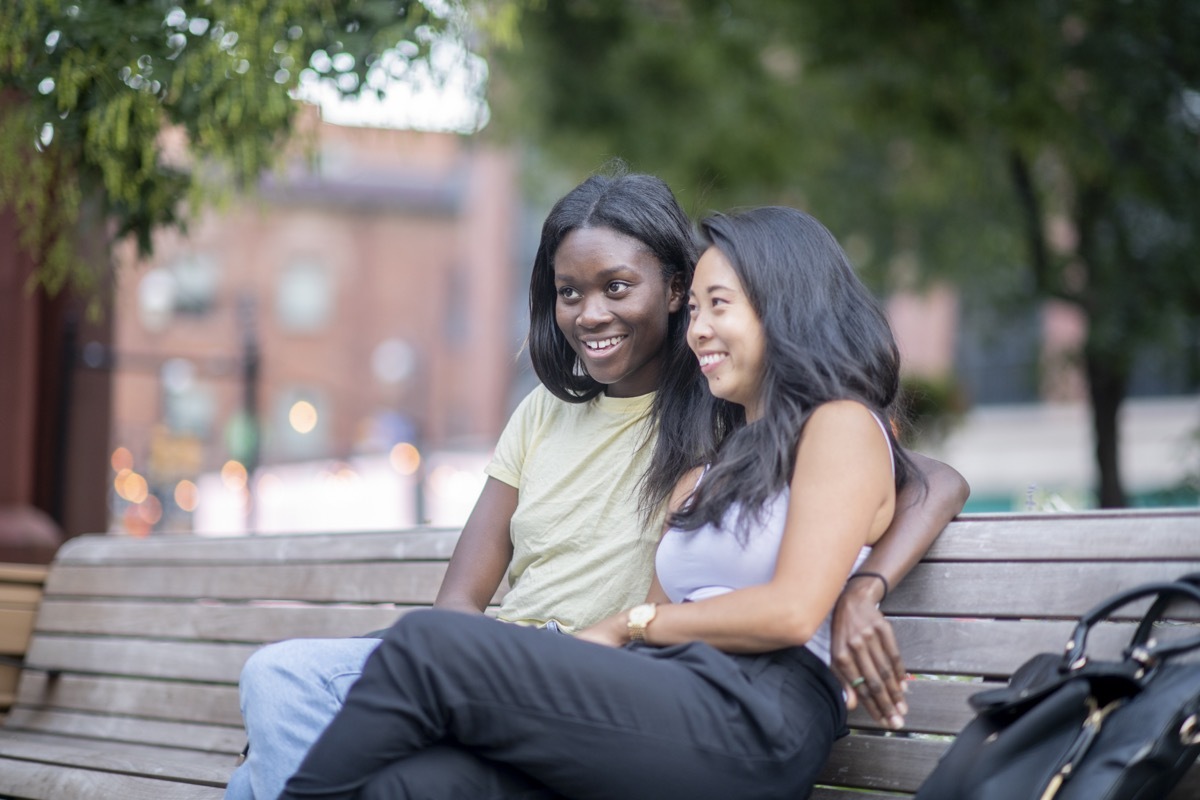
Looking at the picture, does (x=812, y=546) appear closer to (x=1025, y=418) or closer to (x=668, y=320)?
(x=668, y=320)

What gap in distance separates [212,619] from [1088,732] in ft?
9.87

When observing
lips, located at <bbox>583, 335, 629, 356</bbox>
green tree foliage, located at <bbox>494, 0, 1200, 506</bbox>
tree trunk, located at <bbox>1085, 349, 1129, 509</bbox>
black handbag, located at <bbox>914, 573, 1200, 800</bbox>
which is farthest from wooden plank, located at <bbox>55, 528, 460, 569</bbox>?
tree trunk, located at <bbox>1085, 349, 1129, 509</bbox>

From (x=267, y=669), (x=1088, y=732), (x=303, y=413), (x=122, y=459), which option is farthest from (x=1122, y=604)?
(x=303, y=413)

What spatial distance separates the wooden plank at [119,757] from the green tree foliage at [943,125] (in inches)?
206

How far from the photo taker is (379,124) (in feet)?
17.8

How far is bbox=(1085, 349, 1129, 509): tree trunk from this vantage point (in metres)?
10.4

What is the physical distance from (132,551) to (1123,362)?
24.9 feet

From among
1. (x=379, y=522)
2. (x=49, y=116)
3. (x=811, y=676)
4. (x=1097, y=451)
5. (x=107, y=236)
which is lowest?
(x=379, y=522)

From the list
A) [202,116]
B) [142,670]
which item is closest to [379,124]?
[202,116]

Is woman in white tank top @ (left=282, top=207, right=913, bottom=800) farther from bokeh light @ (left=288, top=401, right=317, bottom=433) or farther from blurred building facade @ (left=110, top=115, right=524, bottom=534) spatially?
blurred building facade @ (left=110, top=115, right=524, bottom=534)

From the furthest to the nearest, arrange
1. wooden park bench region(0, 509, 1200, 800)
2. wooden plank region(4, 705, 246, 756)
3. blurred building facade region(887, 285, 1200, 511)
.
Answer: blurred building facade region(887, 285, 1200, 511), wooden plank region(4, 705, 246, 756), wooden park bench region(0, 509, 1200, 800)

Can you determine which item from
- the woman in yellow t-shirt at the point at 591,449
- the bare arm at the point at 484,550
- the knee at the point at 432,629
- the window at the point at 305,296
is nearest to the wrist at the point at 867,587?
the woman in yellow t-shirt at the point at 591,449

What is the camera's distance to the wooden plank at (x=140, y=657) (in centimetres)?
451

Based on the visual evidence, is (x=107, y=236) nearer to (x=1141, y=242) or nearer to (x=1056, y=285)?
(x=1056, y=285)
